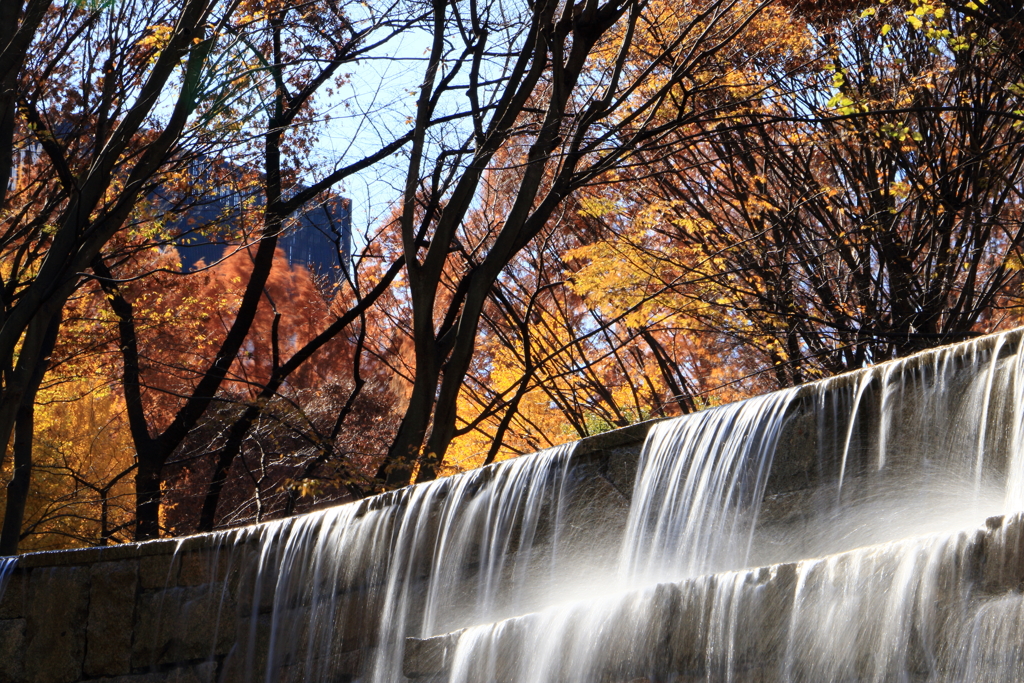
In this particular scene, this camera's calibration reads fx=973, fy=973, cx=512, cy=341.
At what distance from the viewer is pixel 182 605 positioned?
20.5 ft

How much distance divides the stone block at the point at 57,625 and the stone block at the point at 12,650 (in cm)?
5

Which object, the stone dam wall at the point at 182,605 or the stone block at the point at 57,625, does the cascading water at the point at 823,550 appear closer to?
the stone dam wall at the point at 182,605

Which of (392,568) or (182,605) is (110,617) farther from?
(392,568)

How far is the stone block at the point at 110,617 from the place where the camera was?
20.7 feet

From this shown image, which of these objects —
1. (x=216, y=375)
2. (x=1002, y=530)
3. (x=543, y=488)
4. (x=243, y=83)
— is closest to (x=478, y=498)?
(x=543, y=488)

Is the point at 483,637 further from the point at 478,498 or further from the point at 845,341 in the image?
the point at 845,341

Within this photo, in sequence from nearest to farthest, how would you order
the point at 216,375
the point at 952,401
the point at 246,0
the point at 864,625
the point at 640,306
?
1. the point at 864,625
2. the point at 952,401
3. the point at 246,0
4. the point at 640,306
5. the point at 216,375

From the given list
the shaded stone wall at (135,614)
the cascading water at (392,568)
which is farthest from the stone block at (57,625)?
the cascading water at (392,568)

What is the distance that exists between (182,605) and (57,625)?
99 cm

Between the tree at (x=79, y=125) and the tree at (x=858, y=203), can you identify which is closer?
the tree at (x=79, y=125)

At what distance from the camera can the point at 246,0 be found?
9.14 m

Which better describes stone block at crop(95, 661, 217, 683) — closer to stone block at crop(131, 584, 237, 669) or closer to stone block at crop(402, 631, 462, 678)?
stone block at crop(131, 584, 237, 669)

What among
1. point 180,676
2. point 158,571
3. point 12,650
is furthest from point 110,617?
point 12,650

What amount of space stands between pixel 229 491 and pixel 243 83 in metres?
14.2
